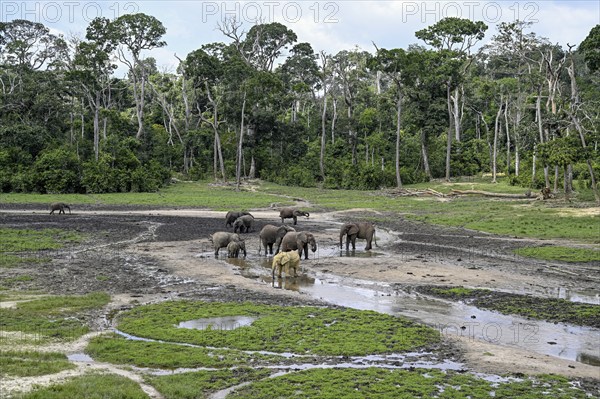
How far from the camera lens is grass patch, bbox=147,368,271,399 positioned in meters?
11.8

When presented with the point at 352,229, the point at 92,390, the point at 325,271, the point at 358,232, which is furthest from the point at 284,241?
the point at 92,390

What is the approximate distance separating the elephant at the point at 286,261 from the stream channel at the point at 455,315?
1.19 feet

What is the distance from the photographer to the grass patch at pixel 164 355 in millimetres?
13521

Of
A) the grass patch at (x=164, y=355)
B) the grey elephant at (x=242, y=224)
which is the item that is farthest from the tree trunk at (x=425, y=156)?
the grass patch at (x=164, y=355)

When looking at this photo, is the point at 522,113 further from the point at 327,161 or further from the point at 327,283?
the point at 327,283

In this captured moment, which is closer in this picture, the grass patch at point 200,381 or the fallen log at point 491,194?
the grass patch at point 200,381

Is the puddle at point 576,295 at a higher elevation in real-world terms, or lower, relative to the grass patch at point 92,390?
lower

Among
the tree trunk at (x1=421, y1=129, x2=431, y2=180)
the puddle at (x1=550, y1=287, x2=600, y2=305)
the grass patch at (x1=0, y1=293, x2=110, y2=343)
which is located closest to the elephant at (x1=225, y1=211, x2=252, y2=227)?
the grass patch at (x1=0, y1=293, x2=110, y2=343)

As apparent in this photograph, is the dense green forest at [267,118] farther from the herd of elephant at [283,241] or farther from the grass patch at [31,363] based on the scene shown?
the grass patch at [31,363]

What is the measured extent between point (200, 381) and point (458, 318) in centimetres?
845

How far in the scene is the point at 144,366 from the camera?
13398 millimetres

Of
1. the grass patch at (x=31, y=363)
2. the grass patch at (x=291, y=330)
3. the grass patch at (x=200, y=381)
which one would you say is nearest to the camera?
the grass patch at (x=200, y=381)

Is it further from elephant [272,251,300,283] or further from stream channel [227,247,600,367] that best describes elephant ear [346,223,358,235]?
elephant [272,251,300,283]

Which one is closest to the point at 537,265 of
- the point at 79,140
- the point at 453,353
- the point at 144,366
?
the point at 453,353
